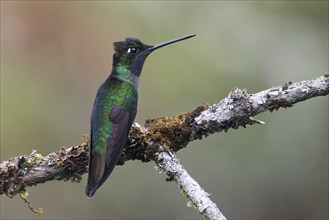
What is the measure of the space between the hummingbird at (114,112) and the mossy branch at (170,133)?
96 mm

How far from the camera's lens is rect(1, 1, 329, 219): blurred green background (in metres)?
8.02

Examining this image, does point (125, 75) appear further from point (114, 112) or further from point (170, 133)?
point (170, 133)

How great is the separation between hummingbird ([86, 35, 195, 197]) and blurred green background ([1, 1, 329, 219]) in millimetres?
2579

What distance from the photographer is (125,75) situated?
16.6ft

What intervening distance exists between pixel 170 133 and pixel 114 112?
1.58ft

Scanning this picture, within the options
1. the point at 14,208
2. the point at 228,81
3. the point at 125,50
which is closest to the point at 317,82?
the point at 125,50

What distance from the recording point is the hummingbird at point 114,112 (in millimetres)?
4230

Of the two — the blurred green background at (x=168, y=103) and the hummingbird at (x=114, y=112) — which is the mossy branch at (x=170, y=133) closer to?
the hummingbird at (x=114, y=112)

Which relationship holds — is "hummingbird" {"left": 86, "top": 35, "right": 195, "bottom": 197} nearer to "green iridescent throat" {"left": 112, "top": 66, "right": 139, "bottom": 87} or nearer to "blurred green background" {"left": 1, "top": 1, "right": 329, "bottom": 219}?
"green iridescent throat" {"left": 112, "top": 66, "right": 139, "bottom": 87}

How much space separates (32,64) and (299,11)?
346cm

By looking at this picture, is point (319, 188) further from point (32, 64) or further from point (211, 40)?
point (32, 64)

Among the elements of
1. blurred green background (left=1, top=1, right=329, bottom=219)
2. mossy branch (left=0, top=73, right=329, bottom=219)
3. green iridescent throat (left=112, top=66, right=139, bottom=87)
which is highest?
blurred green background (left=1, top=1, right=329, bottom=219)

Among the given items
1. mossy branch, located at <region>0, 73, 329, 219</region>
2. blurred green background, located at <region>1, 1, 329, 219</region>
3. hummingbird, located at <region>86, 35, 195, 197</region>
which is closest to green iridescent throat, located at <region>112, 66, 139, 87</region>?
hummingbird, located at <region>86, 35, 195, 197</region>

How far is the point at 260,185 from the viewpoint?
815cm
